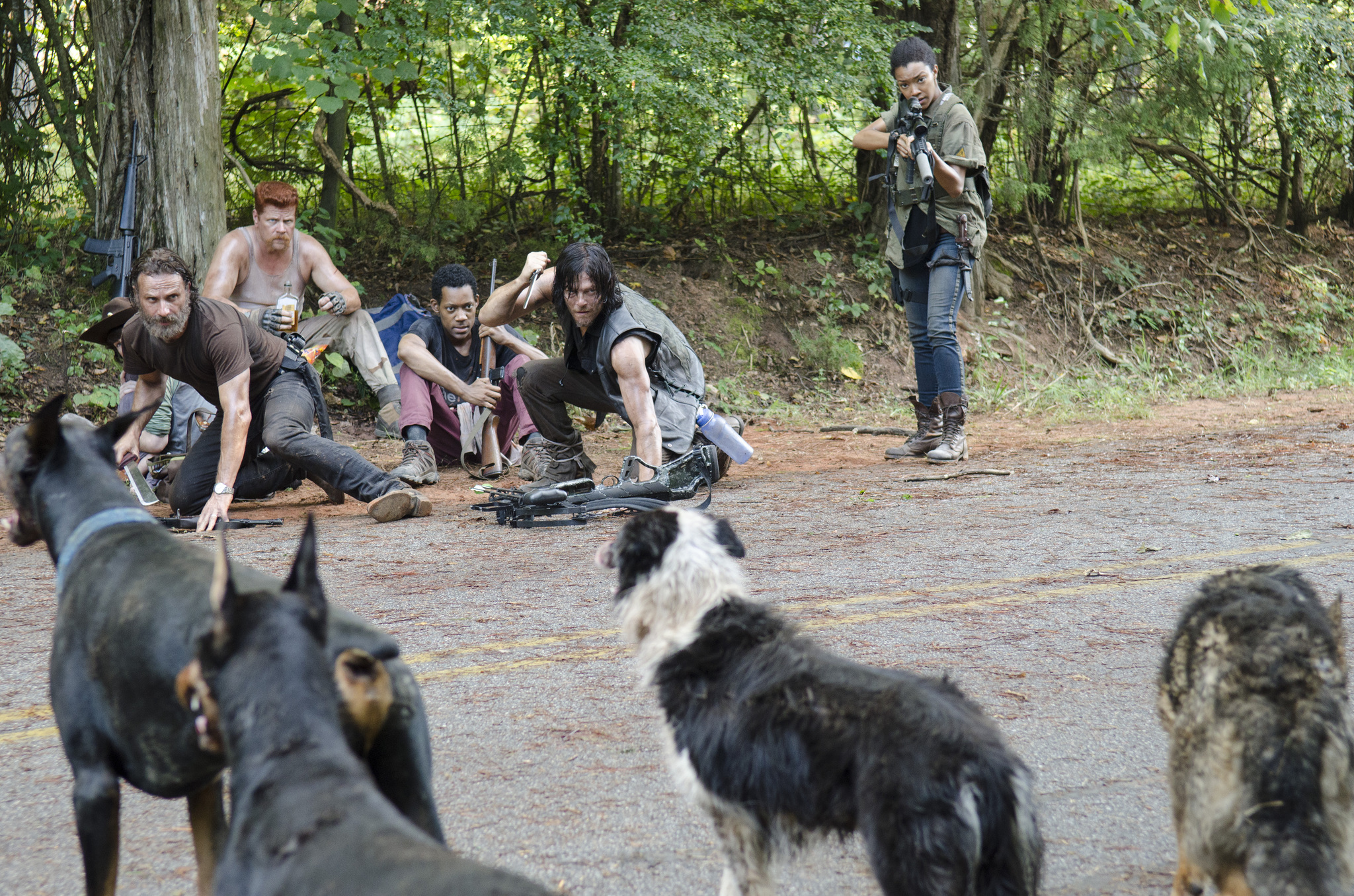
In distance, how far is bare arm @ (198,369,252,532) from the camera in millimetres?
6746

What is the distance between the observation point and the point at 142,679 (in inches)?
82.0

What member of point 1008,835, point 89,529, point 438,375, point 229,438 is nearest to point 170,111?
point 438,375

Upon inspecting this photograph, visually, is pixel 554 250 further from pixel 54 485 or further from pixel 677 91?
pixel 54 485

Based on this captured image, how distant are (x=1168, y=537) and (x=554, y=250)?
31.2 ft

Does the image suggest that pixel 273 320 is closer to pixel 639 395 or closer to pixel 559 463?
pixel 559 463

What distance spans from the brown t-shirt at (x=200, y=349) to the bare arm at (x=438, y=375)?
1794mm

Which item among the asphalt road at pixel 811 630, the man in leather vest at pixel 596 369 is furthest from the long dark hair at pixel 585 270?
the asphalt road at pixel 811 630

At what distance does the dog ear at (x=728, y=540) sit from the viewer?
298 cm

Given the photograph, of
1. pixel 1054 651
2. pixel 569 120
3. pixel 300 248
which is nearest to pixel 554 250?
pixel 569 120

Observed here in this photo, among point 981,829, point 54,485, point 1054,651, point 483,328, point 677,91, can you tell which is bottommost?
point 1054,651

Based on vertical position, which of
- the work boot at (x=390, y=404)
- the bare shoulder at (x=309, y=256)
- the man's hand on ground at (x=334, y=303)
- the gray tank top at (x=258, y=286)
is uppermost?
the bare shoulder at (x=309, y=256)

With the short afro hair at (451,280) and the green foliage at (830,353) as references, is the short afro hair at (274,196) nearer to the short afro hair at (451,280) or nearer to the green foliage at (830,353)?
the short afro hair at (451,280)

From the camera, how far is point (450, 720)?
3.70 m

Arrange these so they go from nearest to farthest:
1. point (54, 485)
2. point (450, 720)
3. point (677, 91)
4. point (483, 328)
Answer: point (54, 485) → point (450, 720) → point (483, 328) → point (677, 91)
